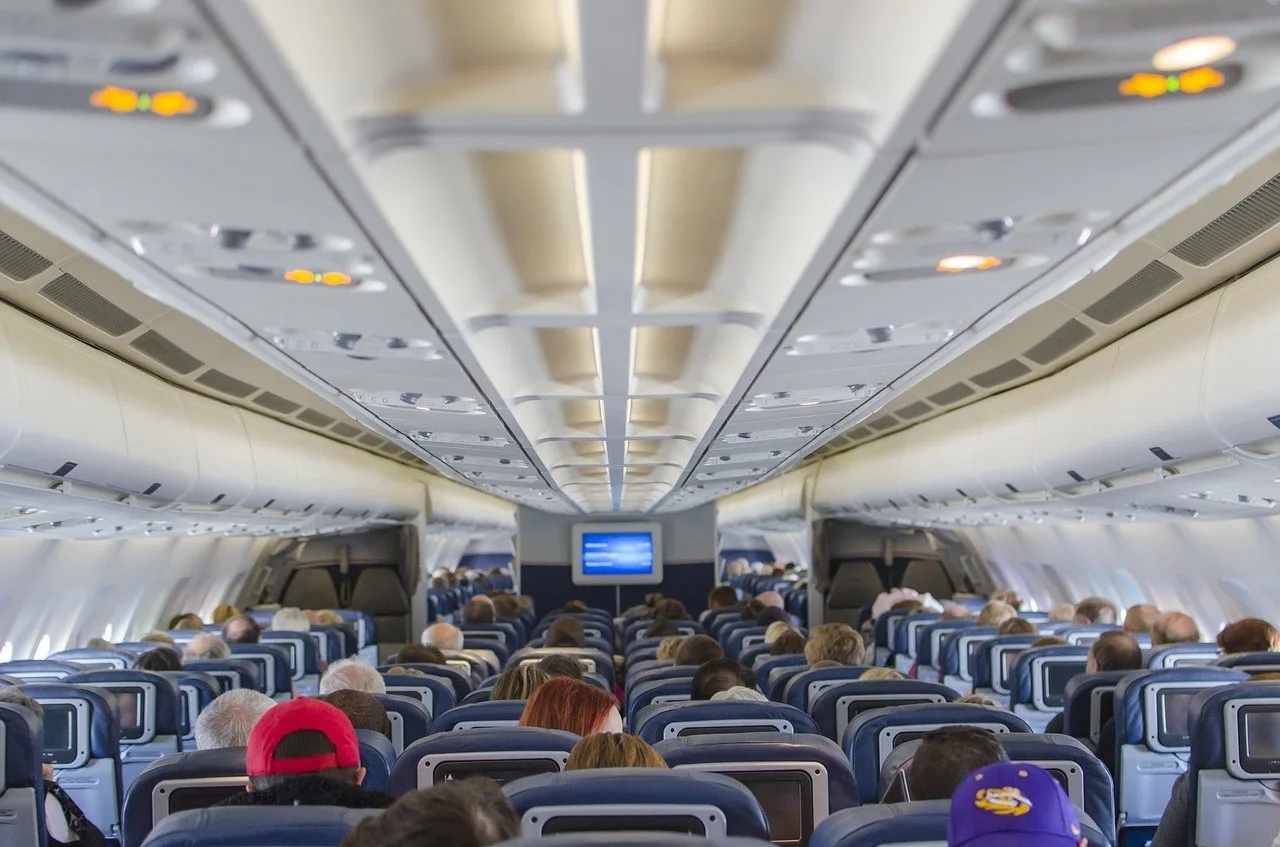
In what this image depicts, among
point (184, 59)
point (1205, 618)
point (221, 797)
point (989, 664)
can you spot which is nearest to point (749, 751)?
point (221, 797)

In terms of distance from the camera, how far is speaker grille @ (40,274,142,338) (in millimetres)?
6332

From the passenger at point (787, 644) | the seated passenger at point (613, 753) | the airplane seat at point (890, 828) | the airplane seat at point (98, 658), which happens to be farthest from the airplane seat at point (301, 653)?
the airplane seat at point (890, 828)

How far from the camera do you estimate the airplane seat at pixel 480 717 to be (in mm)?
6493

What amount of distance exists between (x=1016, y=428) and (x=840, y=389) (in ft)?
13.8

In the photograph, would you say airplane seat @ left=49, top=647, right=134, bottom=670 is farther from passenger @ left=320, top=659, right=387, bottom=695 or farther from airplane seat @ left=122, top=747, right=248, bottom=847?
airplane seat @ left=122, top=747, right=248, bottom=847

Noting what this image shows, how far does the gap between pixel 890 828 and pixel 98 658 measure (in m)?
10.6

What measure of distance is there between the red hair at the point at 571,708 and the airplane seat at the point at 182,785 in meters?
1.32

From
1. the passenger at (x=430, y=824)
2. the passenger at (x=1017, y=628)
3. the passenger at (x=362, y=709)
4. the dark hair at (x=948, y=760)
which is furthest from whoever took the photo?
the passenger at (x=1017, y=628)

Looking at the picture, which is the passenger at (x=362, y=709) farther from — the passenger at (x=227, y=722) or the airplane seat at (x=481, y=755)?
the airplane seat at (x=481, y=755)

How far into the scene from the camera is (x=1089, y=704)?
308 inches

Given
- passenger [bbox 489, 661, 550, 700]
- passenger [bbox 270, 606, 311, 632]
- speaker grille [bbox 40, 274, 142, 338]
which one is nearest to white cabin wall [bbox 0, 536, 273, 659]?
passenger [bbox 270, 606, 311, 632]

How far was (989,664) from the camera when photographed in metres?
11.0

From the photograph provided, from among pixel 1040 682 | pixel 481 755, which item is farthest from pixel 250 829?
pixel 1040 682

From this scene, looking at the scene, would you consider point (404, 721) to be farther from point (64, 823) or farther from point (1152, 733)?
point (1152, 733)
